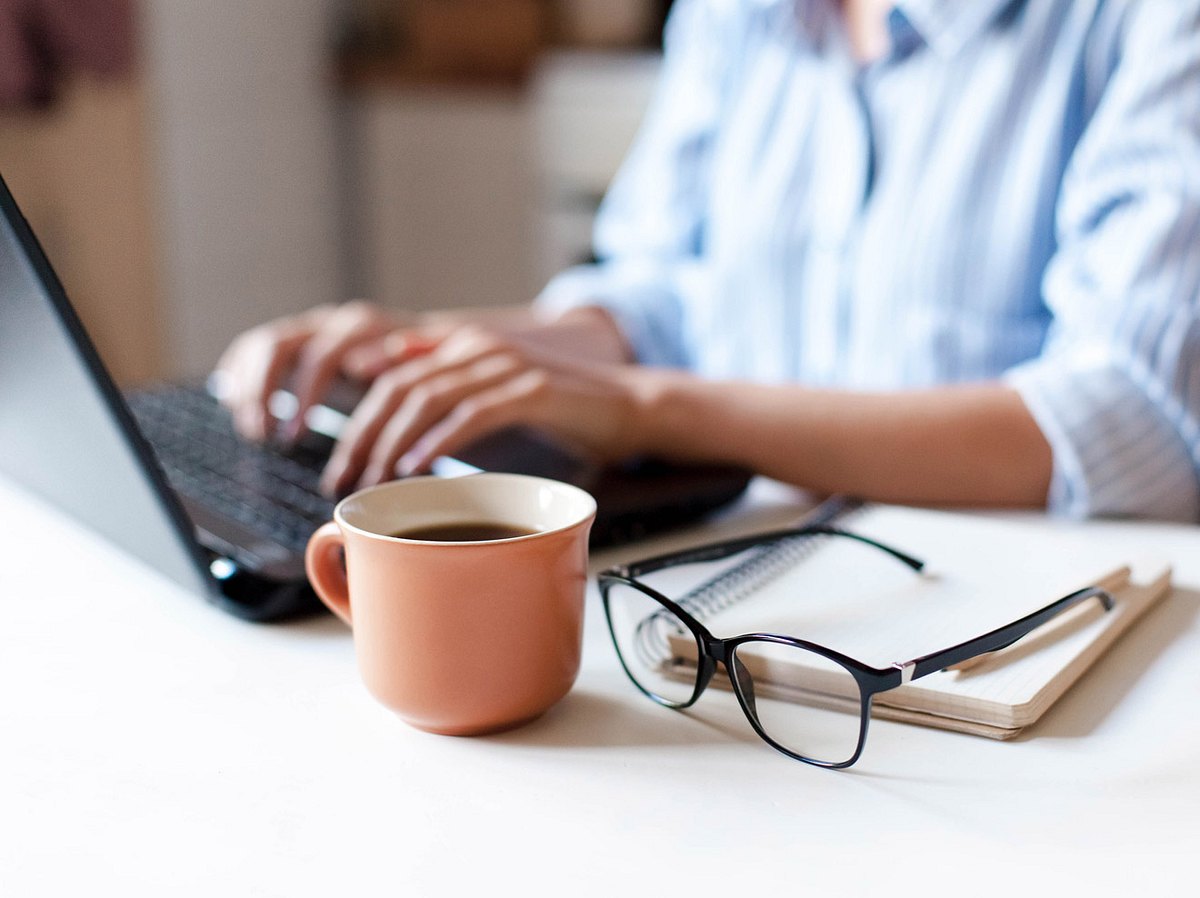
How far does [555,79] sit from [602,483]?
1.83 meters

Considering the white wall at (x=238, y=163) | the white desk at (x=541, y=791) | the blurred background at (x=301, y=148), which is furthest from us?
the white wall at (x=238, y=163)

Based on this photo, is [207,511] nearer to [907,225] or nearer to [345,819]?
[345,819]

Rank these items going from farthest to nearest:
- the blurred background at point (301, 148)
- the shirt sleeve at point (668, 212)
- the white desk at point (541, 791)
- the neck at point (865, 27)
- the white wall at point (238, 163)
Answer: the white wall at point (238, 163) → the blurred background at point (301, 148) → the shirt sleeve at point (668, 212) → the neck at point (865, 27) → the white desk at point (541, 791)

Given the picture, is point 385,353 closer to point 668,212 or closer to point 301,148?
point 668,212

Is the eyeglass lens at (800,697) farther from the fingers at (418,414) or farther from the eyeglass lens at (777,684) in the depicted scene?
the fingers at (418,414)

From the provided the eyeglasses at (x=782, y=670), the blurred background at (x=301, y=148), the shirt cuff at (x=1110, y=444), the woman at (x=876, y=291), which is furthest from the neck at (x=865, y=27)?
the blurred background at (x=301, y=148)

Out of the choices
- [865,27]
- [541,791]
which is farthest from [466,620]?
[865,27]

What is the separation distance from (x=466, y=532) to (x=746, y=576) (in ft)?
0.48

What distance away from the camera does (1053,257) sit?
3.11 ft

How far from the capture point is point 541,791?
17.7 inches

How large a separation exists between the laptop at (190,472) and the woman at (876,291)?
0.03 m

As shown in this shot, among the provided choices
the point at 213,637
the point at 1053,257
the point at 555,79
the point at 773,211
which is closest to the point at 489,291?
the point at 555,79

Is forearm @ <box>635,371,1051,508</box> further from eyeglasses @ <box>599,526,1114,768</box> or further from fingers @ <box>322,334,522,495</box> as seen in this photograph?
eyeglasses @ <box>599,526,1114,768</box>

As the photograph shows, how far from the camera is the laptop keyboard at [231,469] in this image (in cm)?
70
